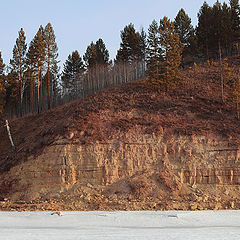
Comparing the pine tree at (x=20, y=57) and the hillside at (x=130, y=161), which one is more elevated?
the pine tree at (x=20, y=57)

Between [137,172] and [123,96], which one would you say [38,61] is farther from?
[137,172]

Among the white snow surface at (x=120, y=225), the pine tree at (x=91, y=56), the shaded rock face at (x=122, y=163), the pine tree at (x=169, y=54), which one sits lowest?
the white snow surface at (x=120, y=225)

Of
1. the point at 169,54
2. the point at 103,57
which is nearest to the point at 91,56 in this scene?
the point at 103,57

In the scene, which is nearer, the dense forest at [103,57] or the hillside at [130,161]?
the hillside at [130,161]

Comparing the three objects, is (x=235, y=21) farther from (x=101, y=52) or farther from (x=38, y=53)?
(x=38, y=53)

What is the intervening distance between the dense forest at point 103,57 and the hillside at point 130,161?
12223 mm

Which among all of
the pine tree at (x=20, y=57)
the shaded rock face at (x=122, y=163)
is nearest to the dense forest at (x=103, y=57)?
the pine tree at (x=20, y=57)

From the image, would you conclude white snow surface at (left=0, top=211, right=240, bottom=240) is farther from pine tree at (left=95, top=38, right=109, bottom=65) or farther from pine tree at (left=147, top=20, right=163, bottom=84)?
pine tree at (left=95, top=38, right=109, bottom=65)

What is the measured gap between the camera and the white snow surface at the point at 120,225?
14.0 metres

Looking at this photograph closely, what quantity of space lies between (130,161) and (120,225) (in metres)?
9.67

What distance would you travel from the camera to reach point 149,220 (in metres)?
19.1

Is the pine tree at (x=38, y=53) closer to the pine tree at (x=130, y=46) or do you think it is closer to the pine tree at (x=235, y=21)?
the pine tree at (x=130, y=46)

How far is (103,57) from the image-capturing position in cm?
6519

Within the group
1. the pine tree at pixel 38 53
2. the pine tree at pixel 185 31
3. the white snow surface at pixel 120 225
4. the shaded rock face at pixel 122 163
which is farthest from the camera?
the pine tree at pixel 185 31
